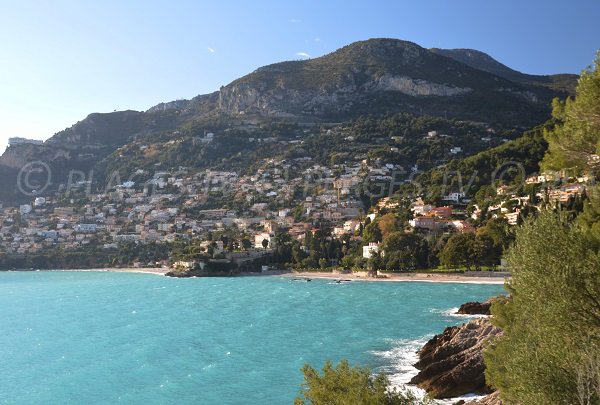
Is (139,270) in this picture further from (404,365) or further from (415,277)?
(404,365)

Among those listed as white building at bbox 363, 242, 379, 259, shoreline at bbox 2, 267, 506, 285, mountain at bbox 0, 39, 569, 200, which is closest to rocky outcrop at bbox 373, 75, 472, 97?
mountain at bbox 0, 39, 569, 200

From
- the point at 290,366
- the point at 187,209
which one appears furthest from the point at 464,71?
the point at 290,366

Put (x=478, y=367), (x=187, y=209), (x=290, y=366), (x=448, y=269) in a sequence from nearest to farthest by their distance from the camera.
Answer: (x=478, y=367) → (x=290, y=366) → (x=448, y=269) → (x=187, y=209)

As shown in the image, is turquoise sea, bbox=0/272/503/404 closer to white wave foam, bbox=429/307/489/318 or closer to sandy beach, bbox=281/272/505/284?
white wave foam, bbox=429/307/489/318

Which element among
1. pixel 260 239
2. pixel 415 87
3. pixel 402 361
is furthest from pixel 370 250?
pixel 415 87

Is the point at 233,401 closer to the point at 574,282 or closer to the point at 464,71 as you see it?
the point at 574,282

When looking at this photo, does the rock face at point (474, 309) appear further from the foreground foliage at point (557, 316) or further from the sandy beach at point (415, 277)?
the foreground foliage at point (557, 316)

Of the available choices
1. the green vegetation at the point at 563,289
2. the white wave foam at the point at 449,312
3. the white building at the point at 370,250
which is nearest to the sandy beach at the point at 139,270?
the white building at the point at 370,250
